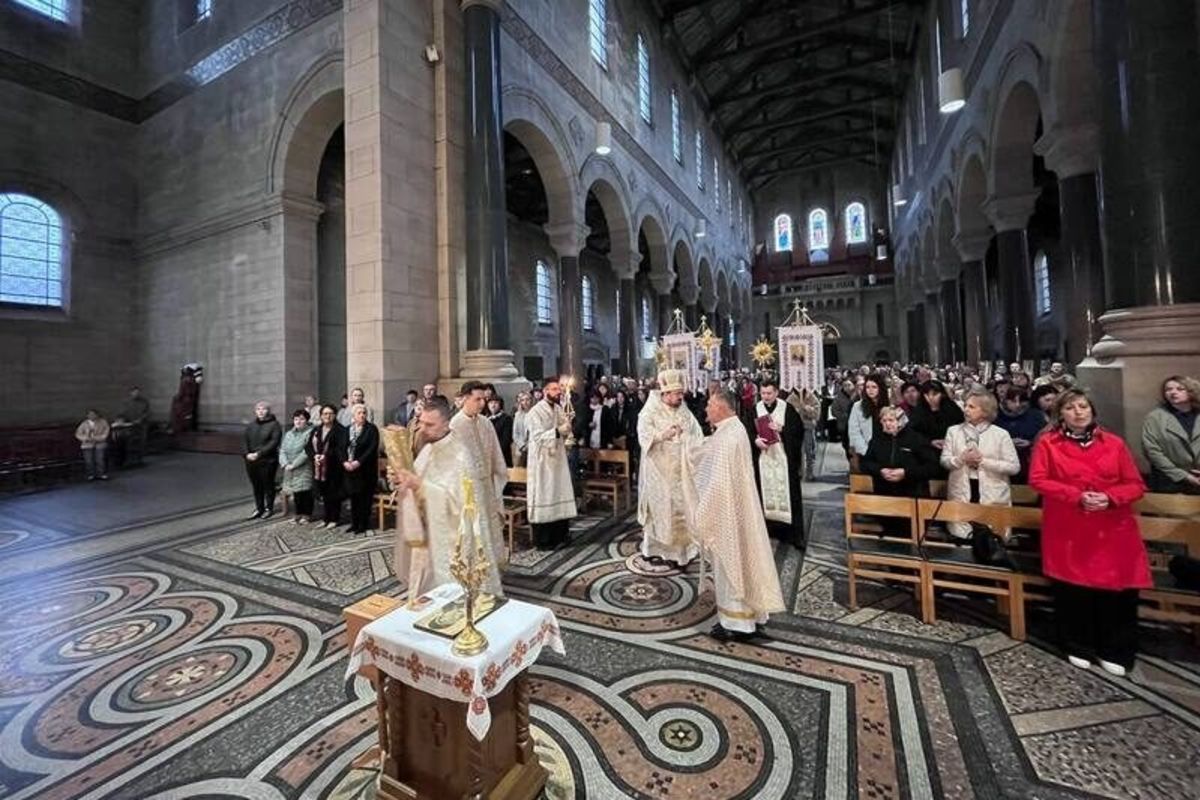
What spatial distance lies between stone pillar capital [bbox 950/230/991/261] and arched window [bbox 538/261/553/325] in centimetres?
1390

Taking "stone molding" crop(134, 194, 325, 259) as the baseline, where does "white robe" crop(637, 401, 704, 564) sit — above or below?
below

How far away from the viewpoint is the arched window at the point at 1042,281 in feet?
62.0

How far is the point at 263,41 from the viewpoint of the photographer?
10.3 m

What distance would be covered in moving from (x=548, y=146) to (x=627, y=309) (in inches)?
201

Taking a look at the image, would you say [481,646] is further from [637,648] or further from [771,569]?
[771,569]

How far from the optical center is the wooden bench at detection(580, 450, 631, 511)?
254 inches

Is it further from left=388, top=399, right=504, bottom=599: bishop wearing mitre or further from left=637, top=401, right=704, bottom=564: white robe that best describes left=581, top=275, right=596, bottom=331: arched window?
left=388, top=399, right=504, bottom=599: bishop wearing mitre

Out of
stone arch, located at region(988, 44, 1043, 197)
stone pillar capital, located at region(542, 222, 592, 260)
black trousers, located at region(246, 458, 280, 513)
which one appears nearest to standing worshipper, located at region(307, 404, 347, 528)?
black trousers, located at region(246, 458, 280, 513)

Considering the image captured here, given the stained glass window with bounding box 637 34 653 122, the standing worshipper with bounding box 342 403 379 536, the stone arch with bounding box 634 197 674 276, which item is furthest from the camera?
the stained glass window with bounding box 637 34 653 122

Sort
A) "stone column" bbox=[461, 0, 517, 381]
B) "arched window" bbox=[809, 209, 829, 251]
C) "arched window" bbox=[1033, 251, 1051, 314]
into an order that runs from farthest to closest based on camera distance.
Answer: "arched window" bbox=[809, 209, 829, 251] → "arched window" bbox=[1033, 251, 1051, 314] → "stone column" bbox=[461, 0, 517, 381]

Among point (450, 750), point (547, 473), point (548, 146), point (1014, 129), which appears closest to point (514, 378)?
point (547, 473)

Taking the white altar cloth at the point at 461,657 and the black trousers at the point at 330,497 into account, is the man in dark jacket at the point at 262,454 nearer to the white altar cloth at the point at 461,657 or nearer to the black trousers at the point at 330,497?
the black trousers at the point at 330,497

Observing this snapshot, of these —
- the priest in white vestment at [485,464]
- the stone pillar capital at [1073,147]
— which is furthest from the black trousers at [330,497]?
the stone pillar capital at [1073,147]

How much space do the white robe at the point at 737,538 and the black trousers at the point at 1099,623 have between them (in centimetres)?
157
